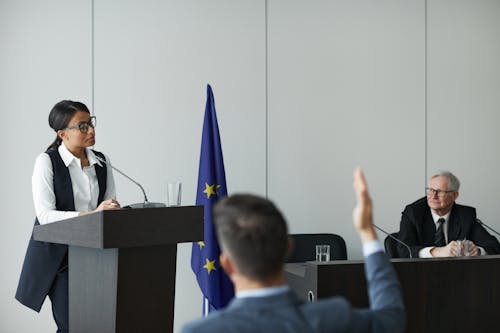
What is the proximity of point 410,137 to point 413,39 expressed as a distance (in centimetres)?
82

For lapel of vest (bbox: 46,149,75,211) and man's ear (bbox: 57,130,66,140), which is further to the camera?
man's ear (bbox: 57,130,66,140)

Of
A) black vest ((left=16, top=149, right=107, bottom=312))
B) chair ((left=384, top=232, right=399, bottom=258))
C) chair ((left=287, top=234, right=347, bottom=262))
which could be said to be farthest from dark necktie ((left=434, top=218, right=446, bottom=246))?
black vest ((left=16, top=149, right=107, bottom=312))

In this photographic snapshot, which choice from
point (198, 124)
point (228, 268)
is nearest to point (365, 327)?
point (228, 268)

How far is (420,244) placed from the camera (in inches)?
208

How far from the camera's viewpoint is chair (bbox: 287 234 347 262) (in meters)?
5.76

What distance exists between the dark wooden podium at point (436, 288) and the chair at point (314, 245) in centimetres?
172

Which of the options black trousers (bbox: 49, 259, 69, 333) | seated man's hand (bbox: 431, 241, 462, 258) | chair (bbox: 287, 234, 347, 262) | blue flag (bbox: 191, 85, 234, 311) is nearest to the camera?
black trousers (bbox: 49, 259, 69, 333)

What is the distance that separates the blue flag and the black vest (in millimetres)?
1594

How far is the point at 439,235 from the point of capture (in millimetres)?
5285

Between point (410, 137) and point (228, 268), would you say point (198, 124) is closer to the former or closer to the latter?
point (410, 137)

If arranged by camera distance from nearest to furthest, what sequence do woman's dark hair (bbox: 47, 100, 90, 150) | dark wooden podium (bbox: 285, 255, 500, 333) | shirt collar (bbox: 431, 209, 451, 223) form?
dark wooden podium (bbox: 285, 255, 500, 333) → woman's dark hair (bbox: 47, 100, 90, 150) → shirt collar (bbox: 431, 209, 451, 223)

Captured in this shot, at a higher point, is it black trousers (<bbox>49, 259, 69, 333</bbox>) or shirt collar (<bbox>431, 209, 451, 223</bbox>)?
shirt collar (<bbox>431, 209, 451, 223</bbox>)

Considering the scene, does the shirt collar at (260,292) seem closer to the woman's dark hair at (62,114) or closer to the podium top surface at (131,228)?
the podium top surface at (131,228)

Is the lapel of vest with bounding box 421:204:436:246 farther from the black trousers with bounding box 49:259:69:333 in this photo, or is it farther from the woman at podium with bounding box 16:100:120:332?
the black trousers with bounding box 49:259:69:333
